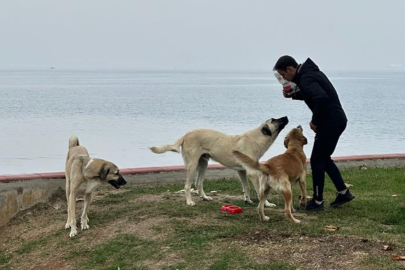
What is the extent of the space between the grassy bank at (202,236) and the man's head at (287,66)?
6.60 ft

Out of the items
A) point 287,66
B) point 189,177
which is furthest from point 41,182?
point 287,66

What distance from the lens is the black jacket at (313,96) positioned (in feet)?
26.0

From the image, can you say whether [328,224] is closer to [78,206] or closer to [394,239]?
[394,239]

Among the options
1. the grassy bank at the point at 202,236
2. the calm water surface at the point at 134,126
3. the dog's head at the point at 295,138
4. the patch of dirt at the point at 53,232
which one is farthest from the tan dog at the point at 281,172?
the calm water surface at the point at 134,126

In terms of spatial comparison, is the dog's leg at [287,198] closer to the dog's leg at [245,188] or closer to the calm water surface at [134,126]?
the dog's leg at [245,188]

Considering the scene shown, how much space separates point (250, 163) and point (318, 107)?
130cm

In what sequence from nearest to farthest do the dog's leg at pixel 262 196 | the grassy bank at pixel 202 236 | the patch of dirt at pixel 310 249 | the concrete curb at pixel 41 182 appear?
the patch of dirt at pixel 310 249
the grassy bank at pixel 202 236
the dog's leg at pixel 262 196
the concrete curb at pixel 41 182

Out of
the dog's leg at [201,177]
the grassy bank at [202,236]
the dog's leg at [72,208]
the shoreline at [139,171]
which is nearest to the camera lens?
the grassy bank at [202,236]

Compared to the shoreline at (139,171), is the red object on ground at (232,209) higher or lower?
higher

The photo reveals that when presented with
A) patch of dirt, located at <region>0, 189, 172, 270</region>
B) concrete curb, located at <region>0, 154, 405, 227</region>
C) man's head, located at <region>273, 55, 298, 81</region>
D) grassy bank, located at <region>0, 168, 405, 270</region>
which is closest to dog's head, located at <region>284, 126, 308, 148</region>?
man's head, located at <region>273, 55, 298, 81</region>

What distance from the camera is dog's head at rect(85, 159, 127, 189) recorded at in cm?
828

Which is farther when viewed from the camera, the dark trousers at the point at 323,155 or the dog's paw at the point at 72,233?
the dark trousers at the point at 323,155

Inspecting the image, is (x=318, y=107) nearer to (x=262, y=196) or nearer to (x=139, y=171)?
Answer: (x=262, y=196)

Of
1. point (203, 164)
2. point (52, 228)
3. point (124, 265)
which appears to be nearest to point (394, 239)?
point (124, 265)
